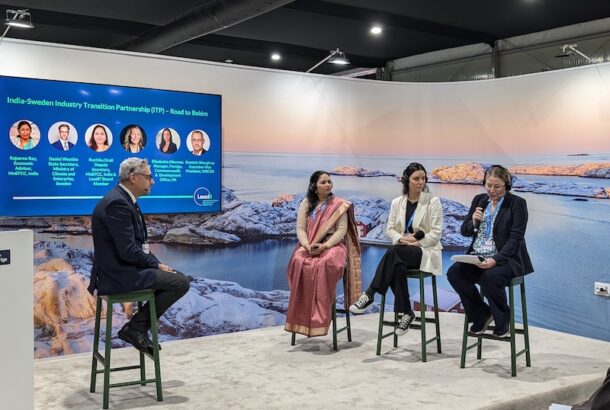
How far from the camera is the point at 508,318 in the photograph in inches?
163

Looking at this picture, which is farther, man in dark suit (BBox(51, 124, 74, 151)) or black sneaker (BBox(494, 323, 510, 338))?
man in dark suit (BBox(51, 124, 74, 151))

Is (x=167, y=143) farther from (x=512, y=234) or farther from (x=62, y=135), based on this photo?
(x=512, y=234)

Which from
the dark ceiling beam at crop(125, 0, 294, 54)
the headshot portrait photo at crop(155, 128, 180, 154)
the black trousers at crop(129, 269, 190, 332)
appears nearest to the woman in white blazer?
the black trousers at crop(129, 269, 190, 332)

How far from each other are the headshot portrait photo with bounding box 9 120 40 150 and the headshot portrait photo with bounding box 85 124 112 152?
357 mm

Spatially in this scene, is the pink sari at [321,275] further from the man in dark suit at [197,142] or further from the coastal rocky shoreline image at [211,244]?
the man in dark suit at [197,142]

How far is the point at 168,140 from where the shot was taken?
4883 millimetres

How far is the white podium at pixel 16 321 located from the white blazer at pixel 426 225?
272cm

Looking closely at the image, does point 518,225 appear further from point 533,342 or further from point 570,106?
point 570,106

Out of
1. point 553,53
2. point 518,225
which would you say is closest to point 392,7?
point 553,53

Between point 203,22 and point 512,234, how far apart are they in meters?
3.78

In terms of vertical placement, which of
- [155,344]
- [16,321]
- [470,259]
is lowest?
[155,344]

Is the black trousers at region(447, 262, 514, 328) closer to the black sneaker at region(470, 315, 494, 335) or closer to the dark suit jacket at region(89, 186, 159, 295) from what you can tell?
the black sneaker at region(470, 315, 494, 335)

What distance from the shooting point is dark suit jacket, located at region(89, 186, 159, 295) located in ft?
11.4

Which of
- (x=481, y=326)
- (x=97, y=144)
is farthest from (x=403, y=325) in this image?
(x=97, y=144)
